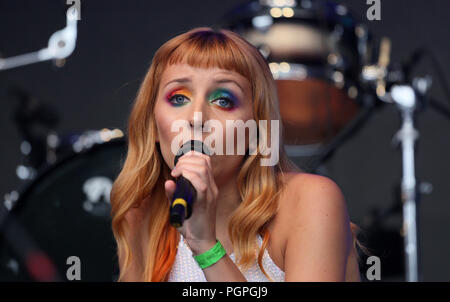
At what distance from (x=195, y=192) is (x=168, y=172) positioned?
18.3 inches

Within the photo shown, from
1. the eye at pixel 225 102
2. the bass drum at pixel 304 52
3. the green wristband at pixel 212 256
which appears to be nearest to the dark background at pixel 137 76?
the bass drum at pixel 304 52

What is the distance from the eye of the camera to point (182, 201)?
0.79 meters

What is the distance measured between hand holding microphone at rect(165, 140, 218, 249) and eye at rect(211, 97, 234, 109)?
18 cm

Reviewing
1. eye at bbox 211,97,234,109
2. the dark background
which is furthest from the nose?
the dark background

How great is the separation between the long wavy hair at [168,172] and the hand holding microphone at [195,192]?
0.27 metres

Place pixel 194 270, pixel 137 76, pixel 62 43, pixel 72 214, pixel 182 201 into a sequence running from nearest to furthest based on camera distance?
pixel 182 201 → pixel 194 270 → pixel 72 214 → pixel 62 43 → pixel 137 76

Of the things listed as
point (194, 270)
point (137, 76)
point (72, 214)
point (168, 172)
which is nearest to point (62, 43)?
point (137, 76)

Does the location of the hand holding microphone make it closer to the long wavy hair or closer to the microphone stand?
the long wavy hair

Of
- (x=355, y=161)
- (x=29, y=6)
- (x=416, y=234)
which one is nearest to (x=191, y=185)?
(x=416, y=234)

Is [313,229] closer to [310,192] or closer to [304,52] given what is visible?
[310,192]

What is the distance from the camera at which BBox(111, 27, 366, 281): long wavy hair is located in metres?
1.17
